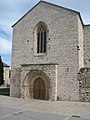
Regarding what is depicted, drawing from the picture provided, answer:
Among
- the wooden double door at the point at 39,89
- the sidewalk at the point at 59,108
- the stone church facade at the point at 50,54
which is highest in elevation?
the stone church facade at the point at 50,54

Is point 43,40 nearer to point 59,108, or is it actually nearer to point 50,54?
point 50,54

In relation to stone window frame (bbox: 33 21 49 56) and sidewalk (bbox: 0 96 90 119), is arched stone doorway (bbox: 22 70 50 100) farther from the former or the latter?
sidewalk (bbox: 0 96 90 119)

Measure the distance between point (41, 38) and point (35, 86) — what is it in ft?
15.2

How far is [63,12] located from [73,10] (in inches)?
37.4

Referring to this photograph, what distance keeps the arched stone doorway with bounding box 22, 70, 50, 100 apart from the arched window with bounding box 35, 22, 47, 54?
2.30m

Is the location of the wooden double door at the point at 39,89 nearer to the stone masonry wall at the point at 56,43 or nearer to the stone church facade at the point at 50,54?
the stone church facade at the point at 50,54

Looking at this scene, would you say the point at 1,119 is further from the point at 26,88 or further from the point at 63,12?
the point at 63,12

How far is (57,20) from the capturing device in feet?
58.1

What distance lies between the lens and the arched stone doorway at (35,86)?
57.3 feet

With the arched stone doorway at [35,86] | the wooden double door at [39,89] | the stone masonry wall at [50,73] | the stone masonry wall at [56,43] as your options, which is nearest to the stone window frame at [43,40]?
the stone masonry wall at [56,43]

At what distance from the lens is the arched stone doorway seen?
57.3ft

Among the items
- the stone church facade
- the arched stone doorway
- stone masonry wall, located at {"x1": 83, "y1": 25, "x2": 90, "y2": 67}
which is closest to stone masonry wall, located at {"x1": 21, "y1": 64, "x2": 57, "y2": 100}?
the stone church facade

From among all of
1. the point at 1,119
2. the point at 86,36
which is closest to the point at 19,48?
the point at 86,36

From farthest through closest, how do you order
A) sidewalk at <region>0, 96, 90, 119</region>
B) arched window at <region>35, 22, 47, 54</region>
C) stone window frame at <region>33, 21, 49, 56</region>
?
arched window at <region>35, 22, 47, 54</region>, stone window frame at <region>33, 21, 49, 56</region>, sidewalk at <region>0, 96, 90, 119</region>
